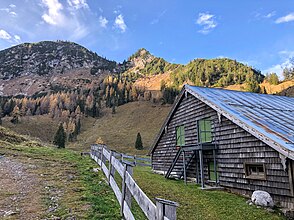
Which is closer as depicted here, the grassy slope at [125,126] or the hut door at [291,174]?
the hut door at [291,174]

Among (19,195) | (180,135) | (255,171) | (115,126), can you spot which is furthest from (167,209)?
(115,126)

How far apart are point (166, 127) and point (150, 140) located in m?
49.1

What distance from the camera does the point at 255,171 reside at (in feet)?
38.1

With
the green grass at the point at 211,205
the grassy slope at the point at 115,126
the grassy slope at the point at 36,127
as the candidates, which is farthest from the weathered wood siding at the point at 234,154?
the grassy slope at the point at 36,127

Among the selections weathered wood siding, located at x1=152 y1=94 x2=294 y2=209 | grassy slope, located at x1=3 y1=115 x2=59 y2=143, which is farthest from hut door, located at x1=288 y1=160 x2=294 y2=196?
grassy slope, located at x1=3 y1=115 x2=59 y2=143

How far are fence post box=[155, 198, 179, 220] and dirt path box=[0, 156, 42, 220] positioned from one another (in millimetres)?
4154

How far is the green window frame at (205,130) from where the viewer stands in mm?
15222

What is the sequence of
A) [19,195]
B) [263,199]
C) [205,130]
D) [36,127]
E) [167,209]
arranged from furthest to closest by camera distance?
1. [36,127]
2. [205,130]
3. [263,199]
4. [19,195]
5. [167,209]

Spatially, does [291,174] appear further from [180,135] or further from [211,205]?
[180,135]

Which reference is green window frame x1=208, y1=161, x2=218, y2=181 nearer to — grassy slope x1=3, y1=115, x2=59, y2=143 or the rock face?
the rock face

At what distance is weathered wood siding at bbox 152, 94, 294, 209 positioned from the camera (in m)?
10.2

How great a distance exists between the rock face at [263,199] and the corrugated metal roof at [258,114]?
6.95 ft

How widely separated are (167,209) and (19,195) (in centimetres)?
707

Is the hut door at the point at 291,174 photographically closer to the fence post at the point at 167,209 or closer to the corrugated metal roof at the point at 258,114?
the corrugated metal roof at the point at 258,114
